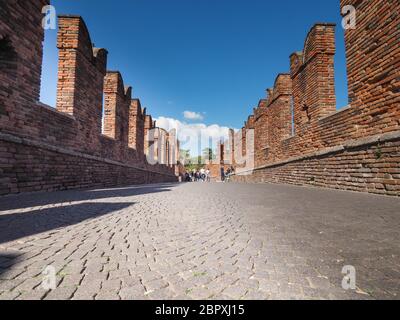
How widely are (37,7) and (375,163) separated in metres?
9.43

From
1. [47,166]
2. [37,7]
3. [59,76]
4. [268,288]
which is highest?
[37,7]

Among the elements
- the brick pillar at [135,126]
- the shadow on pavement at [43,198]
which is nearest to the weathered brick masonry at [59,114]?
the shadow on pavement at [43,198]

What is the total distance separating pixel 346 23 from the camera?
271 inches

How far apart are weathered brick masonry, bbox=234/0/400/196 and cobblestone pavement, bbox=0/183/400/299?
263 centimetres

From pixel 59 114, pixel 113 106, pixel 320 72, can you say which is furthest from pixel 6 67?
pixel 320 72

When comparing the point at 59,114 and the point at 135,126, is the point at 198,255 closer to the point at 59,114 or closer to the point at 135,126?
the point at 59,114

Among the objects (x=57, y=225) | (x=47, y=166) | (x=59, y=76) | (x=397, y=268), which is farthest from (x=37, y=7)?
(x=397, y=268)

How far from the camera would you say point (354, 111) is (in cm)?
642

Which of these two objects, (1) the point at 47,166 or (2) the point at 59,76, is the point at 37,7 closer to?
(2) the point at 59,76

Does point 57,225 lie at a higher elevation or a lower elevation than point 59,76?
lower

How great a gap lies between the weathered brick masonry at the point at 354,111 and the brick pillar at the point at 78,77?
8397 mm

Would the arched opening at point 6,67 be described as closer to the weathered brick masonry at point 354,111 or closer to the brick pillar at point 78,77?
the brick pillar at point 78,77

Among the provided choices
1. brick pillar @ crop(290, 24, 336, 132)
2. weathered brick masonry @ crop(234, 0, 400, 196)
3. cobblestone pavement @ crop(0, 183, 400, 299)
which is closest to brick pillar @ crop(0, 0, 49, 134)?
cobblestone pavement @ crop(0, 183, 400, 299)

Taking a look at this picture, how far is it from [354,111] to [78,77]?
8806mm
